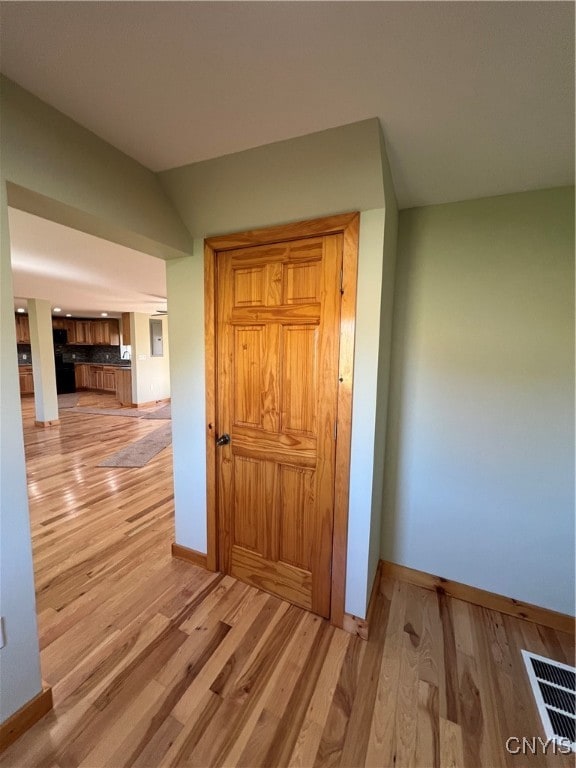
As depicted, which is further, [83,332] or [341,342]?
[83,332]

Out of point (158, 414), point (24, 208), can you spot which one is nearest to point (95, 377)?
point (158, 414)

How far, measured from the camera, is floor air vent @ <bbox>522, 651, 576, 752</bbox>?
3.88 ft

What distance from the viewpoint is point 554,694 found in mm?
1312

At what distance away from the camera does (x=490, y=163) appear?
4.38 feet

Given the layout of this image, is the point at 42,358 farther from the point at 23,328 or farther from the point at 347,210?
the point at 347,210

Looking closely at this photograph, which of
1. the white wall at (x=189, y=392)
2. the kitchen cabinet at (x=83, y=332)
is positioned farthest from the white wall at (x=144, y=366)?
the white wall at (x=189, y=392)

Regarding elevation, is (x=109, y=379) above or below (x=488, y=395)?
below

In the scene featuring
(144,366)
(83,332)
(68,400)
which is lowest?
(68,400)

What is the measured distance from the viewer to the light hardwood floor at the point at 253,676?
111cm

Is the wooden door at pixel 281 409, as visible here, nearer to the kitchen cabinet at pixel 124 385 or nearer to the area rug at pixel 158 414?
the area rug at pixel 158 414

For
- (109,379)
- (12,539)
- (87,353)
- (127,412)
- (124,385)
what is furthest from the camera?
(87,353)

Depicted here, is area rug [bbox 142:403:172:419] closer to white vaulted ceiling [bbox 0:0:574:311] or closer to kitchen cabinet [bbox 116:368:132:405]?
kitchen cabinet [bbox 116:368:132:405]

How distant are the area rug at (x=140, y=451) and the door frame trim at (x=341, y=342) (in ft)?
8.65

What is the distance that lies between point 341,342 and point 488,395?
92 centimetres
